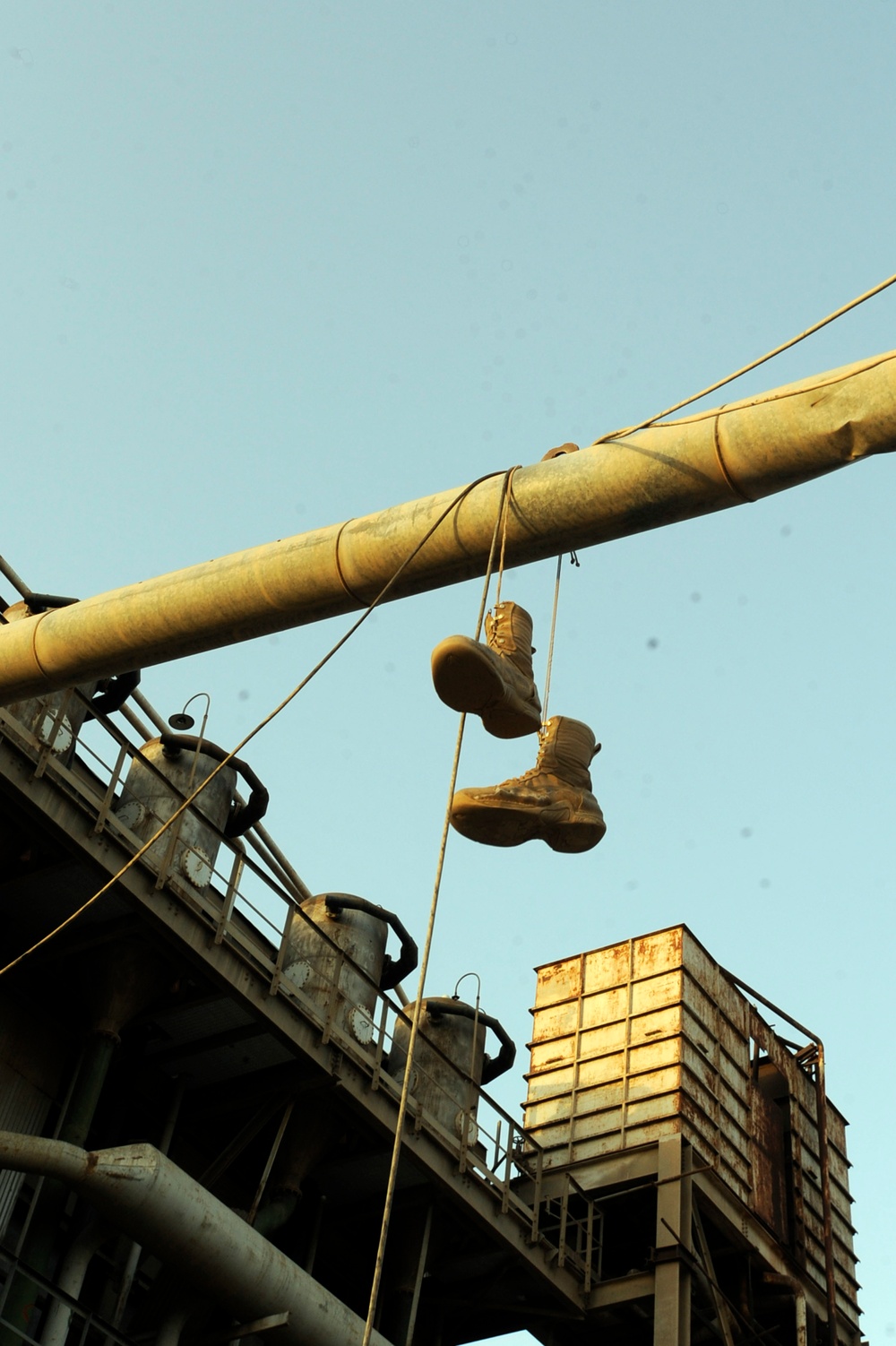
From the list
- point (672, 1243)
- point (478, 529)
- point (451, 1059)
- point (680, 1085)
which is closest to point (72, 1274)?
point (451, 1059)

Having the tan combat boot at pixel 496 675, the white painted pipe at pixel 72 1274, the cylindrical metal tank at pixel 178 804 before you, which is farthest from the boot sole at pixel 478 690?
the white painted pipe at pixel 72 1274

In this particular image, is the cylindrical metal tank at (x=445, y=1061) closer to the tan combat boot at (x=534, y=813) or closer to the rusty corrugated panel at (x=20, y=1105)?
the rusty corrugated panel at (x=20, y=1105)

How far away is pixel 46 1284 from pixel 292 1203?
3.50 m

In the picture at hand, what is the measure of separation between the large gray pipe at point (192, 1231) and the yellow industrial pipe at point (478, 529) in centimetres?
638

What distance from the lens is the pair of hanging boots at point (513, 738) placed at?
666cm

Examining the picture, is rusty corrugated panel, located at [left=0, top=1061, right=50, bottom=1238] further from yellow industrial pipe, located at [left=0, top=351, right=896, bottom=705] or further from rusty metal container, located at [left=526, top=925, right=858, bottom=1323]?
yellow industrial pipe, located at [left=0, top=351, right=896, bottom=705]

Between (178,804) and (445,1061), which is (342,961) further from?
(178,804)

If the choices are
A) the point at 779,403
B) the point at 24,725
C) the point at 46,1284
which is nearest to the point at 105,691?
the point at 24,725

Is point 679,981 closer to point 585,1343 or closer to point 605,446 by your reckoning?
point 585,1343

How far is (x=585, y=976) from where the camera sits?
21188 mm

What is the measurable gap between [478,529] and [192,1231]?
8724mm

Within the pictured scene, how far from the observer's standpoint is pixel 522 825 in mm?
7133

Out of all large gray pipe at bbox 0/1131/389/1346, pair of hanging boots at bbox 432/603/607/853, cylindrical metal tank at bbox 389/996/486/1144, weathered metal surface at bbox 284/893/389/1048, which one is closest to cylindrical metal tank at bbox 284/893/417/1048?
weathered metal surface at bbox 284/893/389/1048

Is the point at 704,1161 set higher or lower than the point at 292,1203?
higher
